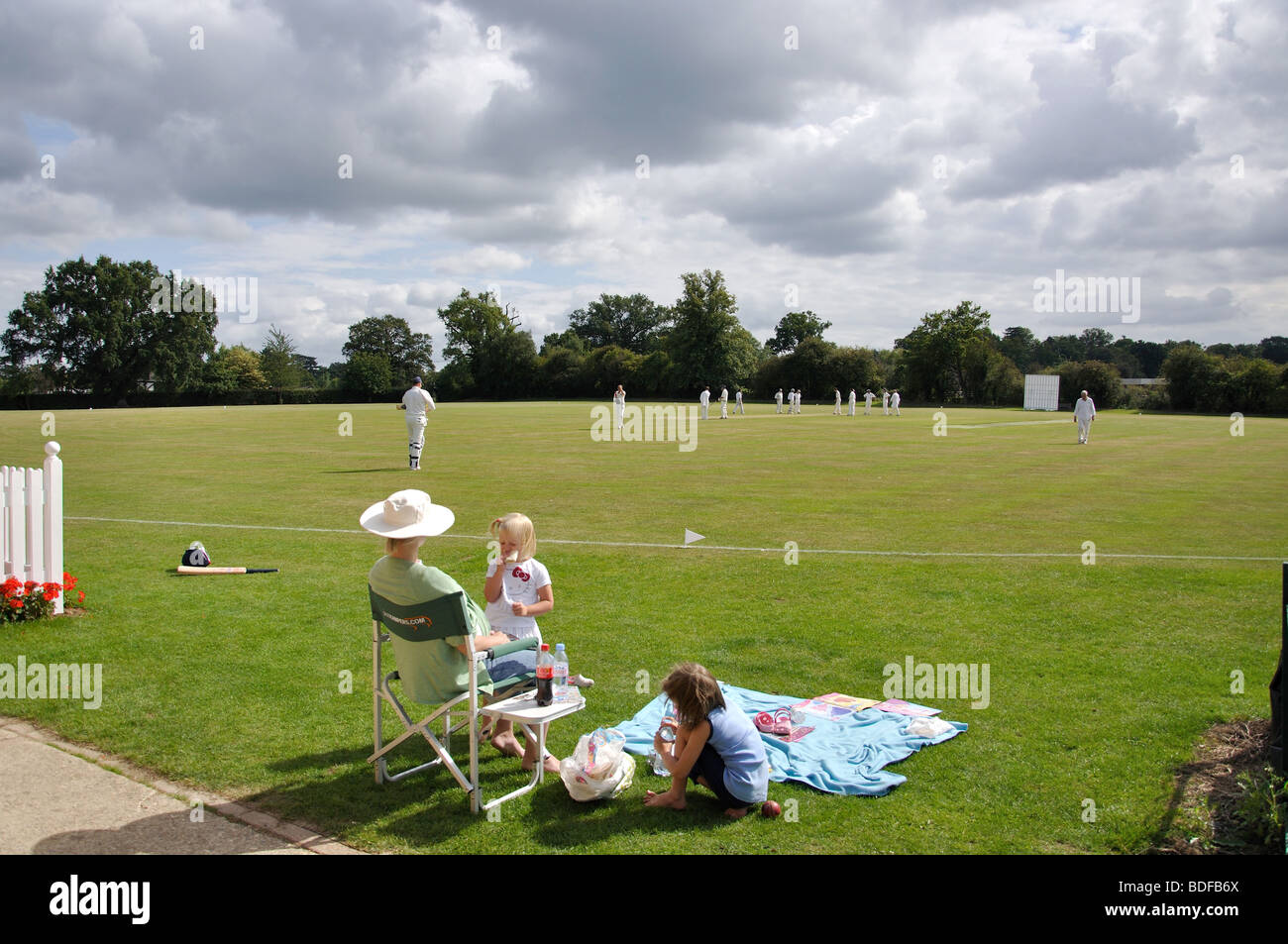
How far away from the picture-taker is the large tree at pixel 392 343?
146875mm

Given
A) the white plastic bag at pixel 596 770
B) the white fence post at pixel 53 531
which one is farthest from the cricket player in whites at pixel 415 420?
the white plastic bag at pixel 596 770

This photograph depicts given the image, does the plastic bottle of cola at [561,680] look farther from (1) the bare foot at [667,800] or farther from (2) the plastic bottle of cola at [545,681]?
(1) the bare foot at [667,800]

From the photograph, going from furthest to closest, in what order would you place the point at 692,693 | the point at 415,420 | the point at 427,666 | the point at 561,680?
1. the point at 415,420
2. the point at 561,680
3. the point at 427,666
4. the point at 692,693

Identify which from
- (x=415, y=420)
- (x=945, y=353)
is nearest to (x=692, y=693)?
(x=415, y=420)

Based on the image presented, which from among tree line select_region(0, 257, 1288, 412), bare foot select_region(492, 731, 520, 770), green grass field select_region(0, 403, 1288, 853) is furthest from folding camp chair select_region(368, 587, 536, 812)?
tree line select_region(0, 257, 1288, 412)

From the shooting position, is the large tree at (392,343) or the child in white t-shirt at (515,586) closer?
the child in white t-shirt at (515,586)

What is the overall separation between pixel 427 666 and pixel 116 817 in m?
1.89

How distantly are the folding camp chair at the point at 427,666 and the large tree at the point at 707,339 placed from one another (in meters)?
105

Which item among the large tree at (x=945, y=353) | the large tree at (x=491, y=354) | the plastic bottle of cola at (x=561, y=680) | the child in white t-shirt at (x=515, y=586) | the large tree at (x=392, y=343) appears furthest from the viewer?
the large tree at (x=392, y=343)

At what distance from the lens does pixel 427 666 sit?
529 cm

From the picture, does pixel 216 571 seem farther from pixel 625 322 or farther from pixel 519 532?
pixel 625 322

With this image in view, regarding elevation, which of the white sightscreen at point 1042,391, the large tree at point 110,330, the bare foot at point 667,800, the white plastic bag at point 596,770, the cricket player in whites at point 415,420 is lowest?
the bare foot at point 667,800

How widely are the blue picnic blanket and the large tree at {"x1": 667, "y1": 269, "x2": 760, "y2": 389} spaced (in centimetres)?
10400
